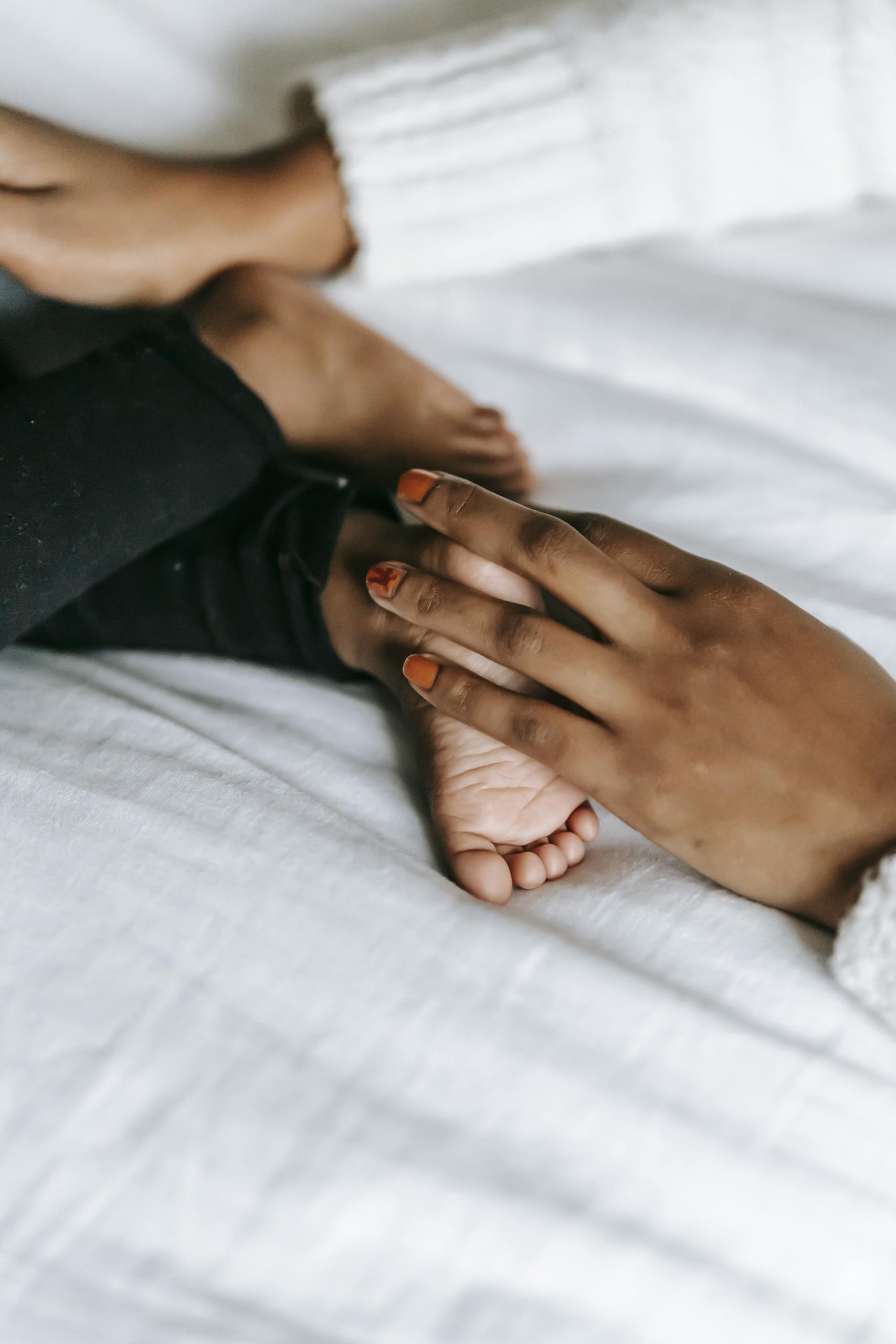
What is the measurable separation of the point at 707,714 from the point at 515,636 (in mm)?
106

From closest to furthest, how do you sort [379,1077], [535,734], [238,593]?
[379,1077], [535,734], [238,593]

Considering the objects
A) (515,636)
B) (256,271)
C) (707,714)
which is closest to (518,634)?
(515,636)

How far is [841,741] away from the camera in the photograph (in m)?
0.48

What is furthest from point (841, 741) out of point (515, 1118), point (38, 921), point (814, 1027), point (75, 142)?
point (75, 142)

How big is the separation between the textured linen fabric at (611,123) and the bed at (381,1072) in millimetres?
312

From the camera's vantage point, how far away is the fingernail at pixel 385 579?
1.85ft

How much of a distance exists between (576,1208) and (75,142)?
72 cm

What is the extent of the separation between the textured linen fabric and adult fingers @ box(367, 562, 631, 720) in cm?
32

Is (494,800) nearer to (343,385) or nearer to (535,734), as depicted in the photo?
(535,734)

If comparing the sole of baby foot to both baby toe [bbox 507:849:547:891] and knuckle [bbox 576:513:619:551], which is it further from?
knuckle [bbox 576:513:619:551]

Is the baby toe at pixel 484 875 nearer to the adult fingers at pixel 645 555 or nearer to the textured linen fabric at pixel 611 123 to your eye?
the adult fingers at pixel 645 555

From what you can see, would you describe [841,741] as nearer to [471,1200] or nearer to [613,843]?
[613,843]

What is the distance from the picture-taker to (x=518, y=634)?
0.52 m

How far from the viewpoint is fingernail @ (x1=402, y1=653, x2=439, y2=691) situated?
0.55m
